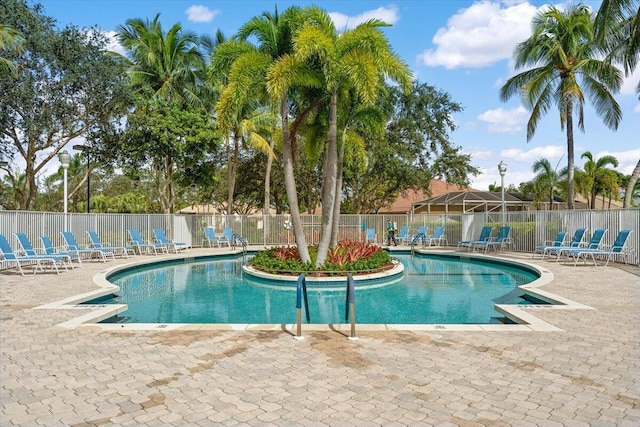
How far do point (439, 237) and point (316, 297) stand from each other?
15.1 metres

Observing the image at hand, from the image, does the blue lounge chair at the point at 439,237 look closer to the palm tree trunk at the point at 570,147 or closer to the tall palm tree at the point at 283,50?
the palm tree trunk at the point at 570,147

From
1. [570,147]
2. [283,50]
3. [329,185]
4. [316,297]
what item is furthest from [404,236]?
[316,297]

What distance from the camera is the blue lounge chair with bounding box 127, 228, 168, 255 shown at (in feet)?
64.0

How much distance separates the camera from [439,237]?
80.0 ft

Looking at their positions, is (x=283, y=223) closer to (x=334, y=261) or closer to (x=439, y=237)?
(x=439, y=237)

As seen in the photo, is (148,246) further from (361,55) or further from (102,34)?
(361,55)

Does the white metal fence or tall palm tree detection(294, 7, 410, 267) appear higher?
tall palm tree detection(294, 7, 410, 267)

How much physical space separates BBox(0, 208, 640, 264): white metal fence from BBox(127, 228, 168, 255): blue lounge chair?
2.05 feet

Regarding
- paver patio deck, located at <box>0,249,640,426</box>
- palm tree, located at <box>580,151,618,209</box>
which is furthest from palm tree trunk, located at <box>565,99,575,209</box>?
palm tree, located at <box>580,151,618,209</box>

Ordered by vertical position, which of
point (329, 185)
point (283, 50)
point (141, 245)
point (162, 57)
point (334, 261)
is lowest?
point (334, 261)

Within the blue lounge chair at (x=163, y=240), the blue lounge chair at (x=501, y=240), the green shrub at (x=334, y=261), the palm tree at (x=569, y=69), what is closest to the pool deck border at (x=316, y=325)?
the green shrub at (x=334, y=261)

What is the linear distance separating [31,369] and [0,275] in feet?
31.7

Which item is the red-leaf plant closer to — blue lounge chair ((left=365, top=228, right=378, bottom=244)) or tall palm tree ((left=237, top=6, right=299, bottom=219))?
tall palm tree ((left=237, top=6, right=299, bottom=219))

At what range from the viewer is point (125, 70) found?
22688 millimetres
